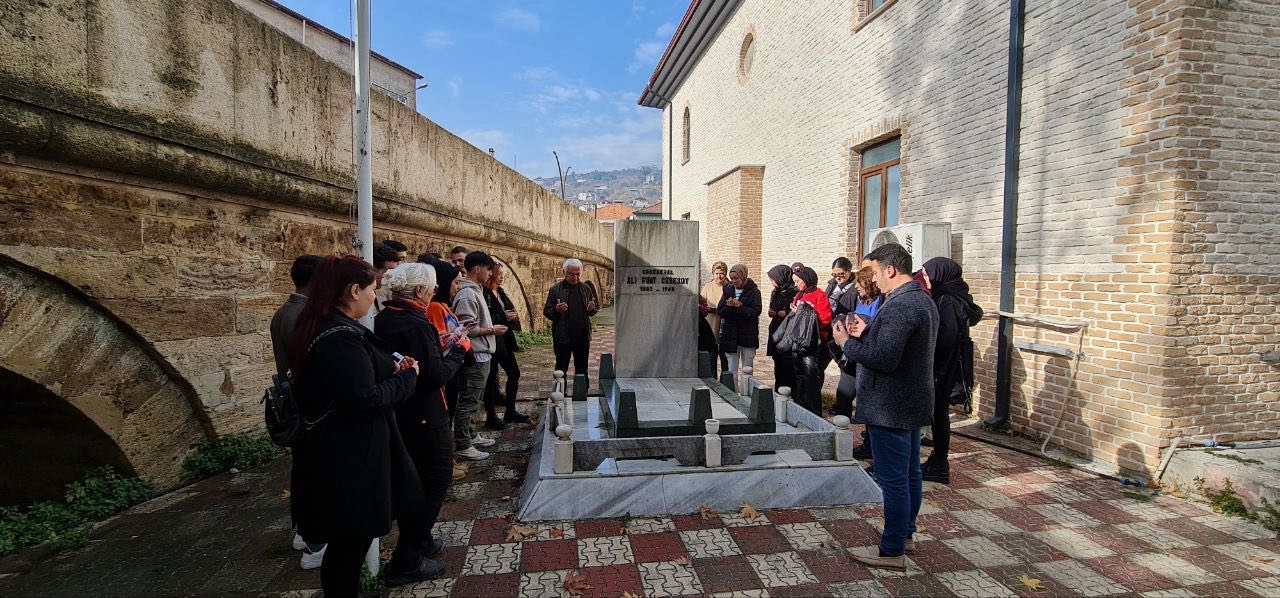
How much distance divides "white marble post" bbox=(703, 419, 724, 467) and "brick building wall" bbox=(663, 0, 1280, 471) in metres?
3.63

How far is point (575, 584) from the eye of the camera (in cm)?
332

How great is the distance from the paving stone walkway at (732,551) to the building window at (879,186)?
5.31m

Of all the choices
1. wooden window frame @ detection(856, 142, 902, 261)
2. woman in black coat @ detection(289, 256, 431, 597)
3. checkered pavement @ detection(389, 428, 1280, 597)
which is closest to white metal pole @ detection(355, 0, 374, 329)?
woman in black coat @ detection(289, 256, 431, 597)

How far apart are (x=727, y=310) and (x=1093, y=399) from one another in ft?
12.1

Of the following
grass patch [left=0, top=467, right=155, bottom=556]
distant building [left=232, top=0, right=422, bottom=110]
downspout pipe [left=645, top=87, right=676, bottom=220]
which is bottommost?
grass patch [left=0, top=467, right=155, bottom=556]

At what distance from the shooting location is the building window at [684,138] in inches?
892

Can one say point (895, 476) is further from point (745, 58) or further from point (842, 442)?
point (745, 58)

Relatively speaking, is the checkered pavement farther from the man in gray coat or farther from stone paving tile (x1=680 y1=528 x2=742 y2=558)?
the man in gray coat

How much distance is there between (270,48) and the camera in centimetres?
529

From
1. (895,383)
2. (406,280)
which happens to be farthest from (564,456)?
(895,383)

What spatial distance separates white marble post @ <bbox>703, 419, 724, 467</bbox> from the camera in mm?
4492

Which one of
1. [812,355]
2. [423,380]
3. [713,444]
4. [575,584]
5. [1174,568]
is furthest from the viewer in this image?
[812,355]

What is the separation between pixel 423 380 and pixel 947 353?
13.4 ft

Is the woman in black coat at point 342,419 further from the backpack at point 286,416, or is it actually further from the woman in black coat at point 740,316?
the woman in black coat at point 740,316
